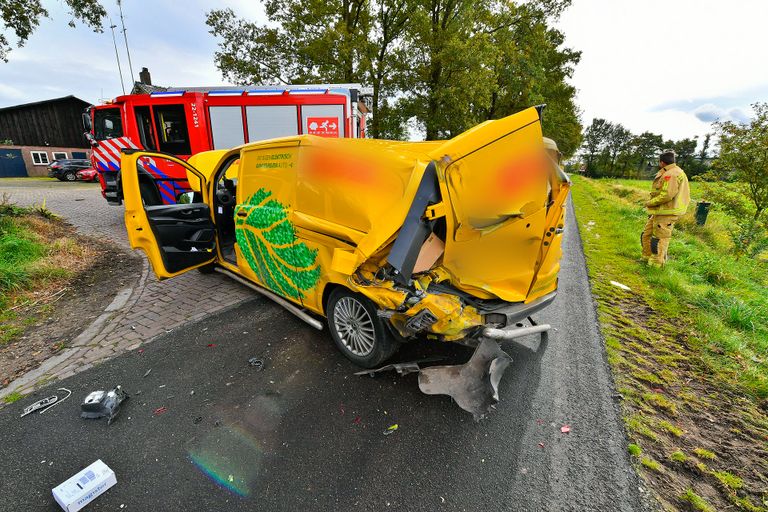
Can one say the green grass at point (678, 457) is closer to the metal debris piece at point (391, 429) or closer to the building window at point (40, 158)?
the metal debris piece at point (391, 429)

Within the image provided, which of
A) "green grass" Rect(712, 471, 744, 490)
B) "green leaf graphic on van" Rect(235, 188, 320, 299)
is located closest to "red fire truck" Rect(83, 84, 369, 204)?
"green leaf graphic on van" Rect(235, 188, 320, 299)

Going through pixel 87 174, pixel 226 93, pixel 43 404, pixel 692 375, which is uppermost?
pixel 226 93

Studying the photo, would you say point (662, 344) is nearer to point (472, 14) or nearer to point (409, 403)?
point (409, 403)

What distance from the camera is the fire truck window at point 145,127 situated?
9.06 m

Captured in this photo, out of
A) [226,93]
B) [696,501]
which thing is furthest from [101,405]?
[226,93]

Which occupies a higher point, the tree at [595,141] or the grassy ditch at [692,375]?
the tree at [595,141]

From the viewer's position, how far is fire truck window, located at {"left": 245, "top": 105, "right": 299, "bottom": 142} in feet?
28.8

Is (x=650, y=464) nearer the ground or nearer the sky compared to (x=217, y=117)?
nearer the ground

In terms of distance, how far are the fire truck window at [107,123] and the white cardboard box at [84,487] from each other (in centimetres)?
1019

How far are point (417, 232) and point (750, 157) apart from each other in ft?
29.3

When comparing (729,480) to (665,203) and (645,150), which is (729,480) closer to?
(665,203)

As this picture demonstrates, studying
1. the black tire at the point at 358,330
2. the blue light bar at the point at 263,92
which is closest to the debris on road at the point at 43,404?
the black tire at the point at 358,330

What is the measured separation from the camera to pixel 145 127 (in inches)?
362

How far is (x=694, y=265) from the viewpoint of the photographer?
629 centimetres
